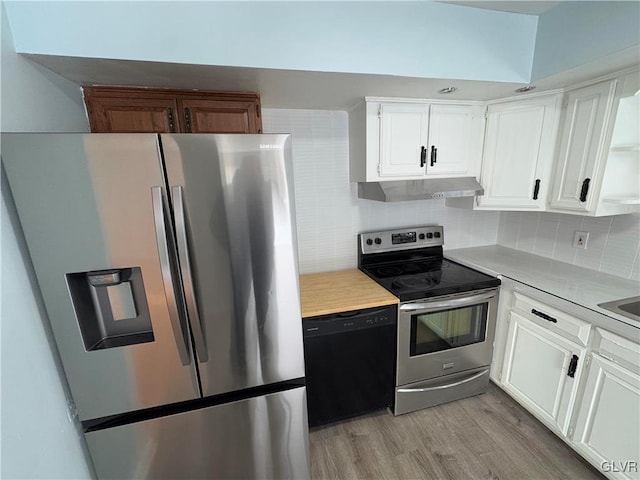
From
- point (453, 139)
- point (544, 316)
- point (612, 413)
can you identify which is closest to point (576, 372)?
point (612, 413)

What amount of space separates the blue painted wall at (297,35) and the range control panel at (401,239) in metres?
1.21

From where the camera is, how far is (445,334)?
1.96m

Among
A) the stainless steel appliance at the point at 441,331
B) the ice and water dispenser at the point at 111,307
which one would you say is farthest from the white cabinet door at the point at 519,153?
the ice and water dispenser at the point at 111,307

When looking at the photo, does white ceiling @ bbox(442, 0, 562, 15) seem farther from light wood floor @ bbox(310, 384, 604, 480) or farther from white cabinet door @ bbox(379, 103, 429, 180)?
light wood floor @ bbox(310, 384, 604, 480)

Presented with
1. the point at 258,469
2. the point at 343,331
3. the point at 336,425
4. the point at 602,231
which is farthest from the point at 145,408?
the point at 602,231

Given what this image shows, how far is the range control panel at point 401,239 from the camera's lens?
2309mm

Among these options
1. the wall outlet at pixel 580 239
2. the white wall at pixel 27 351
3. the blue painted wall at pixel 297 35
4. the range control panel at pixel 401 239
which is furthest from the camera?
the range control panel at pixel 401 239

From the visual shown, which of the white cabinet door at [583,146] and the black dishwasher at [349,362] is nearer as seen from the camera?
the white cabinet door at [583,146]

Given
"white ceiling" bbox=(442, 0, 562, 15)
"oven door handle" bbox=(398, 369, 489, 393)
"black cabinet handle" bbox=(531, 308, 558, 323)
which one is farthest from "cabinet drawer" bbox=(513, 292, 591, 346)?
"white ceiling" bbox=(442, 0, 562, 15)

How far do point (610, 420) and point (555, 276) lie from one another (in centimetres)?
83

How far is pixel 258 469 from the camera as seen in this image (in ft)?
4.74

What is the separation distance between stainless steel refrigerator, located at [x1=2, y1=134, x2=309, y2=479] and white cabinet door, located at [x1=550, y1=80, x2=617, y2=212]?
5.80ft

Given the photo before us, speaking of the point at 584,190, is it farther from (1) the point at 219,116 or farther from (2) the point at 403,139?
(1) the point at 219,116

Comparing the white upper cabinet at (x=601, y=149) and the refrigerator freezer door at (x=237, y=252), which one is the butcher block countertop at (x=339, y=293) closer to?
the refrigerator freezer door at (x=237, y=252)
